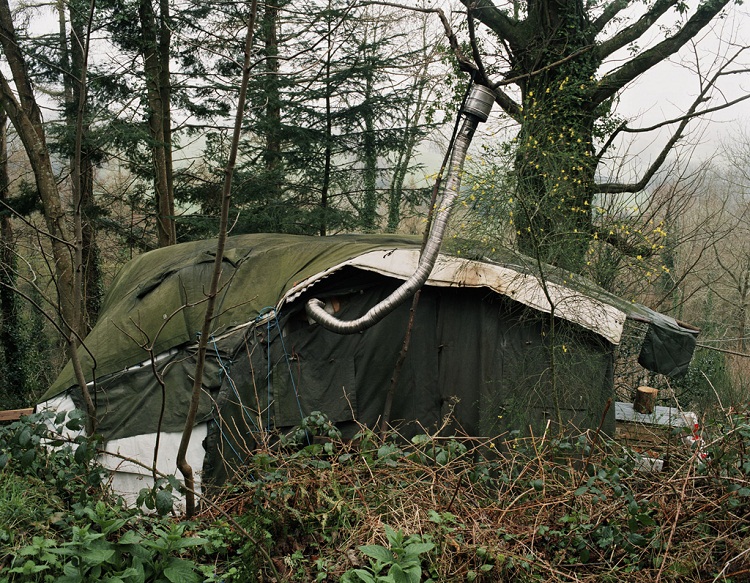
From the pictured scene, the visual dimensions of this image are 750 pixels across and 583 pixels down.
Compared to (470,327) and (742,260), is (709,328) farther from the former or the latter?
(470,327)

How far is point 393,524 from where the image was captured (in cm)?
263

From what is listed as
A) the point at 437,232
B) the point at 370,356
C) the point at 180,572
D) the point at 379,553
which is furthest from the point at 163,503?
the point at 370,356

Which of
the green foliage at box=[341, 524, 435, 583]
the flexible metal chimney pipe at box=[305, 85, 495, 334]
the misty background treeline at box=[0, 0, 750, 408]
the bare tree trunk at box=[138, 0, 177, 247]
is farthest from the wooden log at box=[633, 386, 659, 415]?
the bare tree trunk at box=[138, 0, 177, 247]

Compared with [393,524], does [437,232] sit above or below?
above

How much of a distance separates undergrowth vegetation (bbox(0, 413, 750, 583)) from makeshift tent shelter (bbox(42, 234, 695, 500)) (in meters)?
2.04

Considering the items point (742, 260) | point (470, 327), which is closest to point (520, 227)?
point (470, 327)

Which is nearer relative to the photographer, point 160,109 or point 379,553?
point 379,553

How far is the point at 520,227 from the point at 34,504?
380 cm

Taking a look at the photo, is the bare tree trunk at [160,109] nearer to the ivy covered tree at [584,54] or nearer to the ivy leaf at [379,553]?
the ivy covered tree at [584,54]

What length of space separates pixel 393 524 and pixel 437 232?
105 inches

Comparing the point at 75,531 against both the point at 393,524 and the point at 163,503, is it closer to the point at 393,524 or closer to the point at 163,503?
the point at 163,503

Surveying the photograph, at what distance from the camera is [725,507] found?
101 inches

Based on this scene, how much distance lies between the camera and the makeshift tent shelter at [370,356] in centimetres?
508

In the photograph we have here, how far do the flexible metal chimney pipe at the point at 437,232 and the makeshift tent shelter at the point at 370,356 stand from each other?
48 cm
